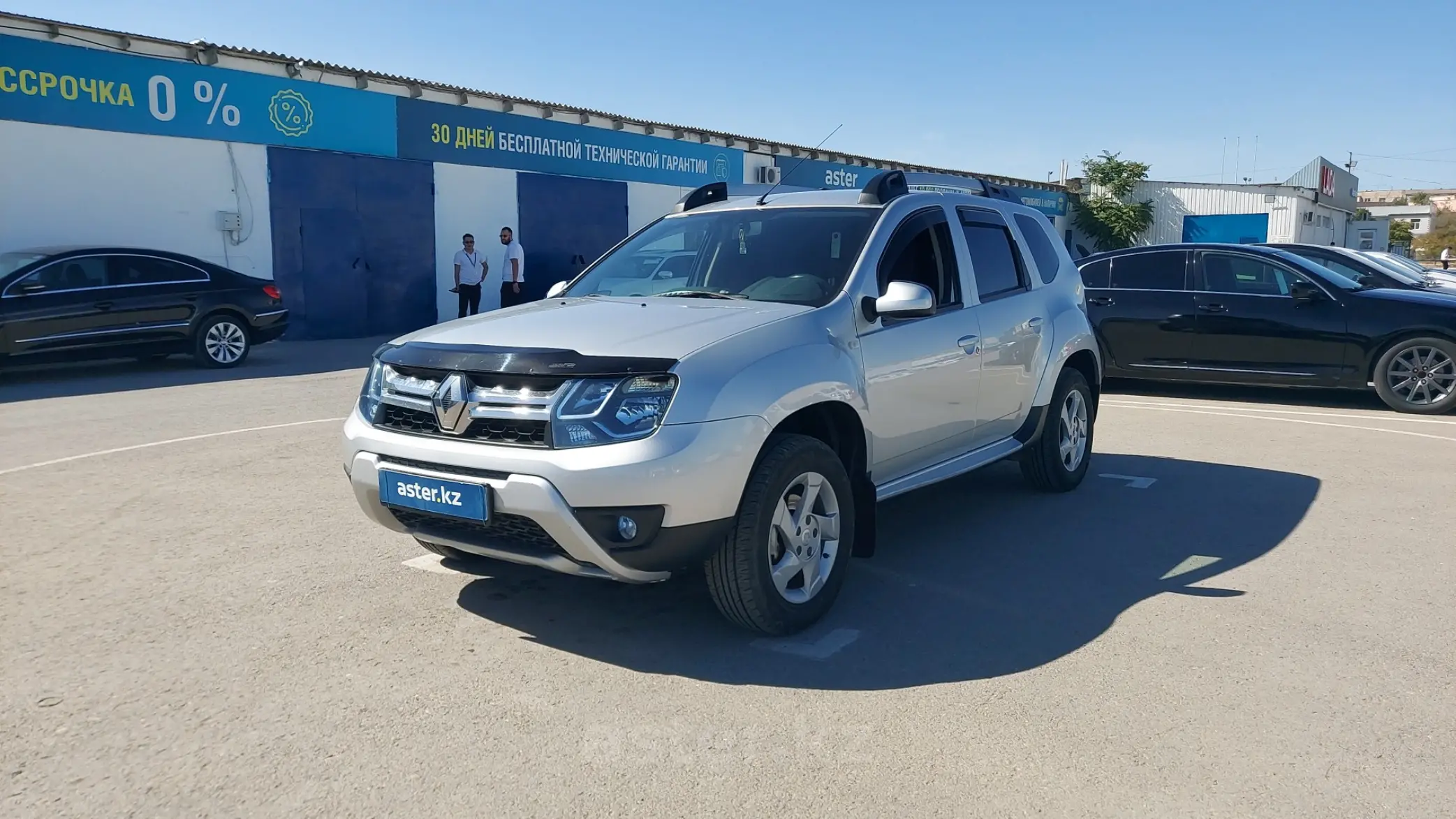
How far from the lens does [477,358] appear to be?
12.7 feet

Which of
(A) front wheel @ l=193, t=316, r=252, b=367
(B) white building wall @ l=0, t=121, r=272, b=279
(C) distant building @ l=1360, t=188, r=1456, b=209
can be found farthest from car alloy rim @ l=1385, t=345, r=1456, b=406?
(C) distant building @ l=1360, t=188, r=1456, b=209

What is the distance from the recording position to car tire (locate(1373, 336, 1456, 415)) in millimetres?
10188

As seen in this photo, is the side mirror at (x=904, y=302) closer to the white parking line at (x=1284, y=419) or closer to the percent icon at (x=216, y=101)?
the white parking line at (x=1284, y=419)

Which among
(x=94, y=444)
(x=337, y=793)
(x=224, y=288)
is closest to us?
(x=337, y=793)

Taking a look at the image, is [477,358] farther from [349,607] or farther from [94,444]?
[94,444]

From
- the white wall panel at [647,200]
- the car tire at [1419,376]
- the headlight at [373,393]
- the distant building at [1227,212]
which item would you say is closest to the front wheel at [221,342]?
the headlight at [373,393]

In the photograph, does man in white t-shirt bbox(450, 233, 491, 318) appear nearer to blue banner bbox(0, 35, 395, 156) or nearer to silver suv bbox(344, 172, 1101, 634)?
blue banner bbox(0, 35, 395, 156)

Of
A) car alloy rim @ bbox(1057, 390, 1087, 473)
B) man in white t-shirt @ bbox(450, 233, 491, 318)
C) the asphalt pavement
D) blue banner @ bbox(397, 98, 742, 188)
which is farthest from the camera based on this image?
blue banner @ bbox(397, 98, 742, 188)

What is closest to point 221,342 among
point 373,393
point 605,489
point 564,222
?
point 373,393

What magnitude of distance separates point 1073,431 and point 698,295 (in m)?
3.04

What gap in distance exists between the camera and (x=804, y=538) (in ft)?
13.7

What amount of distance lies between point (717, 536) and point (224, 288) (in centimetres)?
1155

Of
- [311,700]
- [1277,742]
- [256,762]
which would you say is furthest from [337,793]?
[1277,742]

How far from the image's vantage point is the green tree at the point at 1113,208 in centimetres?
4381
